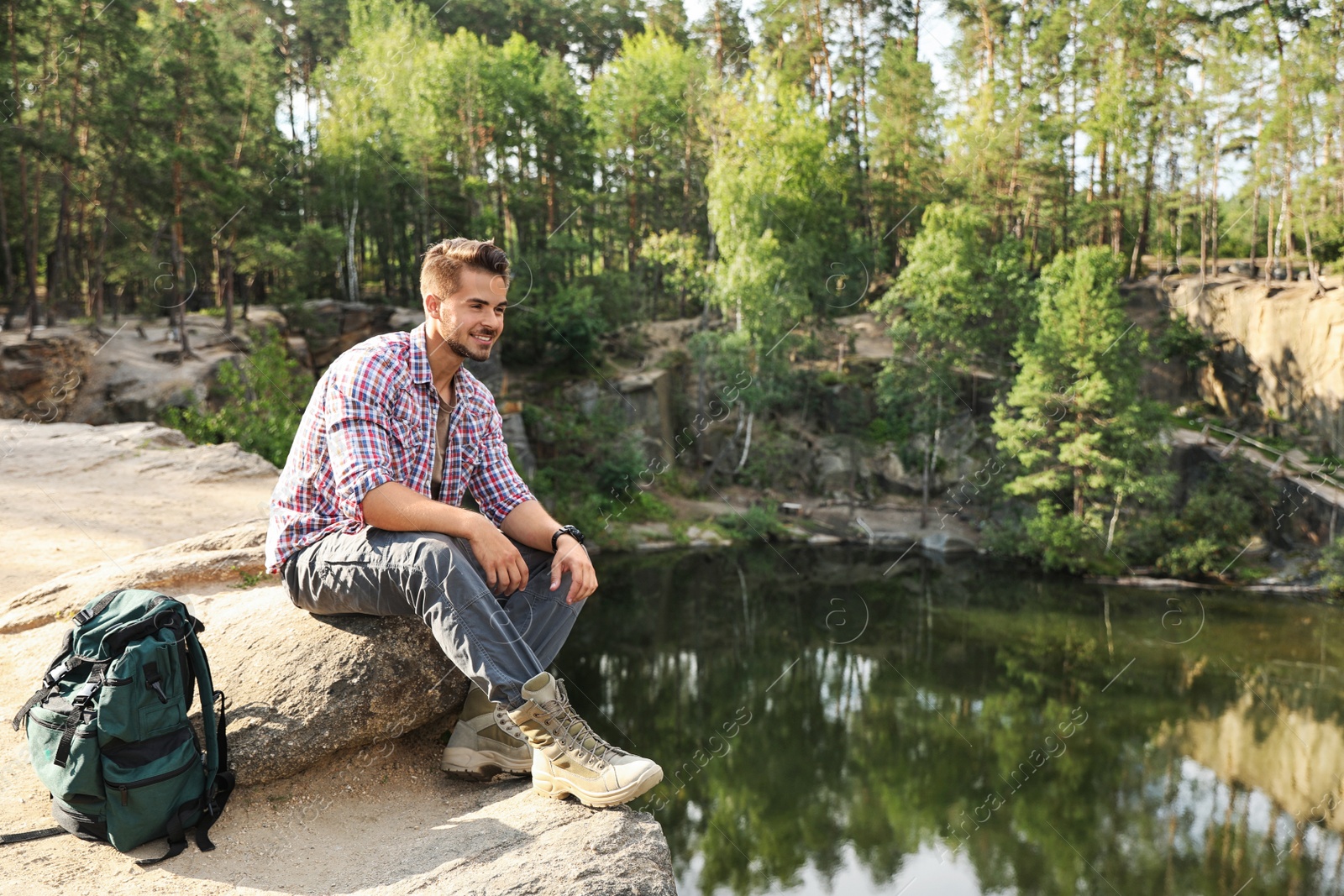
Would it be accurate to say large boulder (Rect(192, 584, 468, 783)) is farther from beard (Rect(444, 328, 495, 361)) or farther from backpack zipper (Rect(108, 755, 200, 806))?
beard (Rect(444, 328, 495, 361))

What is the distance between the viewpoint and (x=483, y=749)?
313cm

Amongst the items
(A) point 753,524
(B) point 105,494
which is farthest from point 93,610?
(A) point 753,524

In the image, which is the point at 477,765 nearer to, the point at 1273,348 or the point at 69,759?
the point at 69,759

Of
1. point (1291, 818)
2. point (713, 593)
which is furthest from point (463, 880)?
point (713, 593)

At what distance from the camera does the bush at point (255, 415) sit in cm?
1198

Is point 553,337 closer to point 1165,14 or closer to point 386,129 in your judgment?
point 386,129

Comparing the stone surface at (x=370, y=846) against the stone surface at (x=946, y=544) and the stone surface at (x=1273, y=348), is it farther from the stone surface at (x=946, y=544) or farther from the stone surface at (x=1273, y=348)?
the stone surface at (x=1273, y=348)

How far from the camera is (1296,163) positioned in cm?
2375

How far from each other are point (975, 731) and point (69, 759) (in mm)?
11731

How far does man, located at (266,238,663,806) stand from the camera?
8.71 ft

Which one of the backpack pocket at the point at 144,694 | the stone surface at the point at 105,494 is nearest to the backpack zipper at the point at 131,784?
the backpack pocket at the point at 144,694

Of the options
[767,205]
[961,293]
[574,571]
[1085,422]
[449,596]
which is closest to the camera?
[449,596]

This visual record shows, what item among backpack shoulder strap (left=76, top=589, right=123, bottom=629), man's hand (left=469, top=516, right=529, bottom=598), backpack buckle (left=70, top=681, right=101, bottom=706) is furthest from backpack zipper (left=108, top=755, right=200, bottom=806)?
man's hand (left=469, top=516, right=529, bottom=598)

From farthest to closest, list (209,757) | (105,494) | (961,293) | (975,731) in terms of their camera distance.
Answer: (961,293) → (975,731) → (105,494) → (209,757)
